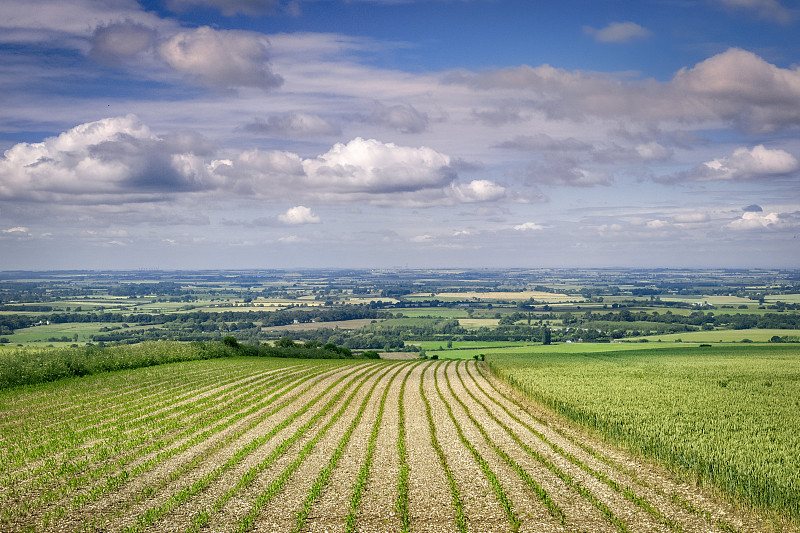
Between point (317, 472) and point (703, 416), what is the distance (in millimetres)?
16631

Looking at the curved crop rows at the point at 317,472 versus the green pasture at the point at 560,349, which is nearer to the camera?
the curved crop rows at the point at 317,472

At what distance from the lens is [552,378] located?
124 ft

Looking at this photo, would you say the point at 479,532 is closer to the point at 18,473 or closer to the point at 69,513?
the point at 69,513

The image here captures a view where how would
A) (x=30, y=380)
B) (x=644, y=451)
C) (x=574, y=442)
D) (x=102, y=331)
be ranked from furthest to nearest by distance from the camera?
(x=102, y=331) < (x=30, y=380) < (x=574, y=442) < (x=644, y=451)

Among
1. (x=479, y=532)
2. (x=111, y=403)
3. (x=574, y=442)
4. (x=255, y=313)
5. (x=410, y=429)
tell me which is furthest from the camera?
(x=255, y=313)

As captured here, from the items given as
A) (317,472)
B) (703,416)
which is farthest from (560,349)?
(317,472)

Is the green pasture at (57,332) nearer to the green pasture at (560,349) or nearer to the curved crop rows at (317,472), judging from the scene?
the green pasture at (560,349)

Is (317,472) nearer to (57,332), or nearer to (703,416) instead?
(703,416)

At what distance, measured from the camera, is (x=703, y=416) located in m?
23.9

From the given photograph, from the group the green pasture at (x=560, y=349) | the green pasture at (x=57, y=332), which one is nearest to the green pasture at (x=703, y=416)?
the green pasture at (x=560, y=349)

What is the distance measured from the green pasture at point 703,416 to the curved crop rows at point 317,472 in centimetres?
81

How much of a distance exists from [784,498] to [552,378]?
23.8 metres

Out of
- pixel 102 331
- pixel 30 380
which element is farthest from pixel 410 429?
pixel 102 331

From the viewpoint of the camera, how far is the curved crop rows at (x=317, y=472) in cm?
1389
